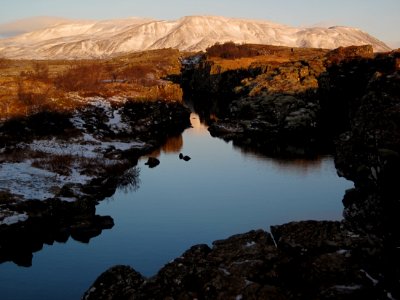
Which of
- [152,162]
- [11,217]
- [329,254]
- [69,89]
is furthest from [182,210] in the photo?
[69,89]

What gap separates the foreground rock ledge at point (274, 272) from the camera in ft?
56.8

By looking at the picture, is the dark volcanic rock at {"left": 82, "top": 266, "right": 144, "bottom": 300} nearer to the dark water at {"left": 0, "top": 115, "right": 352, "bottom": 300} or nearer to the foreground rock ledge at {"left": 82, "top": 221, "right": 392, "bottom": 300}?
the foreground rock ledge at {"left": 82, "top": 221, "right": 392, "bottom": 300}

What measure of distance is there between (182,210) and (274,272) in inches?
969

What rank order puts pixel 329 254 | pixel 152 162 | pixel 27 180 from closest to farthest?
1. pixel 329 254
2. pixel 27 180
3. pixel 152 162

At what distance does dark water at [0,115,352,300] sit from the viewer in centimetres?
3033

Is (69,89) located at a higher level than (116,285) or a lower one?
lower

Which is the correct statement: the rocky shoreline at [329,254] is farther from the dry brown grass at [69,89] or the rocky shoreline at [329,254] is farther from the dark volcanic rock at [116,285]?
the dry brown grass at [69,89]

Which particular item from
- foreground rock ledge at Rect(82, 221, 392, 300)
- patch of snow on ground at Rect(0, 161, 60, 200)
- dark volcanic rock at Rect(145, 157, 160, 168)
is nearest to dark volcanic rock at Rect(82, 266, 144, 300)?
foreground rock ledge at Rect(82, 221, 392, 300)

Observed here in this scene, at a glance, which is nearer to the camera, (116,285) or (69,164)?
(116,285)

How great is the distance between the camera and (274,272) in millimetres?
18703

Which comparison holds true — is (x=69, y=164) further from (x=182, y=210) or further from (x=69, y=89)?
(x=69, y=89)

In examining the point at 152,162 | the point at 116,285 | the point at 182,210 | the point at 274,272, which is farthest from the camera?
the point at 152,162

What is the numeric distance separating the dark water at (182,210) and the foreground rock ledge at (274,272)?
9.72 meters

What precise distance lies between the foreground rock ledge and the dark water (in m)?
9.72
